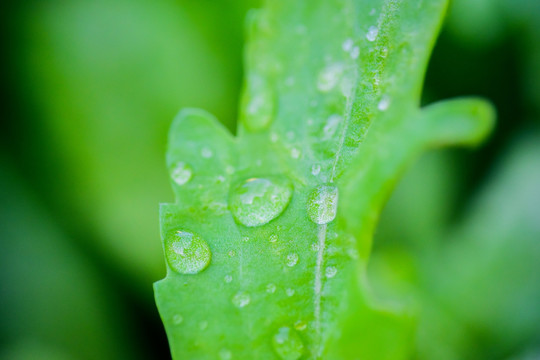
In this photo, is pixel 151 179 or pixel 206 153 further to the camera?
pixel 151 179

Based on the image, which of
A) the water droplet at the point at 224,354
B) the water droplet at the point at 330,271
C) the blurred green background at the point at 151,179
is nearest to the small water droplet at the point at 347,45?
the water droplet at the point at 330,271

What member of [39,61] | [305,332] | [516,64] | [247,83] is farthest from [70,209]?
[516,64]

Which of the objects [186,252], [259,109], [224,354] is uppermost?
[259,109]

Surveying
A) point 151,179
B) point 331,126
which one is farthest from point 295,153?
point 151,179

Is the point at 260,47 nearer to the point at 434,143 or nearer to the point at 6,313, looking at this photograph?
the point at 434,143

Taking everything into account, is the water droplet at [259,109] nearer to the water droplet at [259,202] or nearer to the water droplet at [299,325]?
the water droplet at [259,202]

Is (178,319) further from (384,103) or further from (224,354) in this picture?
(384,103)
